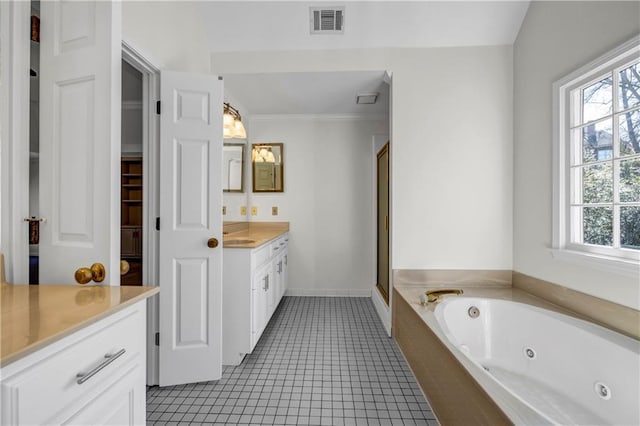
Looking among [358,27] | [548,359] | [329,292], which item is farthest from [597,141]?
[329,292]

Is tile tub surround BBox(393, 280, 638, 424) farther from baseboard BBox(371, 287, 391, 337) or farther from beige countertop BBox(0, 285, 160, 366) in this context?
beige countertop BBox(0, 285, 160, 366)

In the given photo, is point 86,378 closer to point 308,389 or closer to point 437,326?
point 308,389

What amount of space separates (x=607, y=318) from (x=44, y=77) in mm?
2867

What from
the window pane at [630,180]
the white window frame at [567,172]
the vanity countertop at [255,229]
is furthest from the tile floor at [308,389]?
the window pane at [630,180]

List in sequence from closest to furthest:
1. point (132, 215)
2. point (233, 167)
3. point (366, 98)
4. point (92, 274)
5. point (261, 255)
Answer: point (92, 274), point (261, 255), point (366, 98), point (233, 167), point (132, 215)

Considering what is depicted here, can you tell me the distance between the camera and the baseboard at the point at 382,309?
265cm

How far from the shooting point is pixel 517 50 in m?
2.43

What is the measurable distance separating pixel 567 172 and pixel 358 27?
6.14 ft

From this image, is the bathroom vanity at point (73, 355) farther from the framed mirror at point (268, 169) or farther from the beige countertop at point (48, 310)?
the framed mirror at point (268, 169)

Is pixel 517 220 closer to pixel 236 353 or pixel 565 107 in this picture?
pixel 565 107

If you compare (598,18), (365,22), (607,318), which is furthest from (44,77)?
(607,318)

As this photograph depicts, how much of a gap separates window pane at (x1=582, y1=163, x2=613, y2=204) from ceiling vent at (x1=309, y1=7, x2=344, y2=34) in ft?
6.67

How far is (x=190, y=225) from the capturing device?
1872mm

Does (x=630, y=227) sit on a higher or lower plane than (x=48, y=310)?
higher
